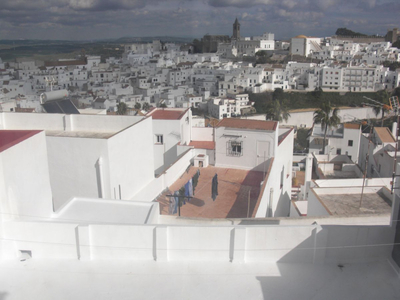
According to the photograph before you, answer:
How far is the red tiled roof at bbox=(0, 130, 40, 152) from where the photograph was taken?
5.20m

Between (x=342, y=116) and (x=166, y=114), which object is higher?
(x=166, y=114)

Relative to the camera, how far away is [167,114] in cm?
1367

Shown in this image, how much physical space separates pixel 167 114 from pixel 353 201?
717 cm

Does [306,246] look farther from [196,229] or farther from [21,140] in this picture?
[21,140]

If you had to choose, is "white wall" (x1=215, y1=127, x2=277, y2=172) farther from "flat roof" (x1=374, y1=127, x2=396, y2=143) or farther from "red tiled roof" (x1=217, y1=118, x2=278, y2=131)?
"flat roof" (x1=374, y1=127, x2=396, y2=143)

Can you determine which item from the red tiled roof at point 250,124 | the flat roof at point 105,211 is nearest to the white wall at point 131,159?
the flat roof at point 105,211

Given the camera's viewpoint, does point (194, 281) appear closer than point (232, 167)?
Yes

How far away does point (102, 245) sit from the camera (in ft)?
17.4

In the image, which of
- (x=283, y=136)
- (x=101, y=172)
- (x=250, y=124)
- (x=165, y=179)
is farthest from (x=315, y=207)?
(x=101, y=172)

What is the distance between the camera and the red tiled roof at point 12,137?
5.20 m

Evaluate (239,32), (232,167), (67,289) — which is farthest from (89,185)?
(239,32)

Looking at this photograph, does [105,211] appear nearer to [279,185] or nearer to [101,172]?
[101,172]

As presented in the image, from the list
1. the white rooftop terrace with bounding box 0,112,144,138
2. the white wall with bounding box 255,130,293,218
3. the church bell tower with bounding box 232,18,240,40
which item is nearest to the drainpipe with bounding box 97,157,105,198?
the white rooftop terrace with bounding box 0,112,144,138

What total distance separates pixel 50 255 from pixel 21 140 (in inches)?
69.3
